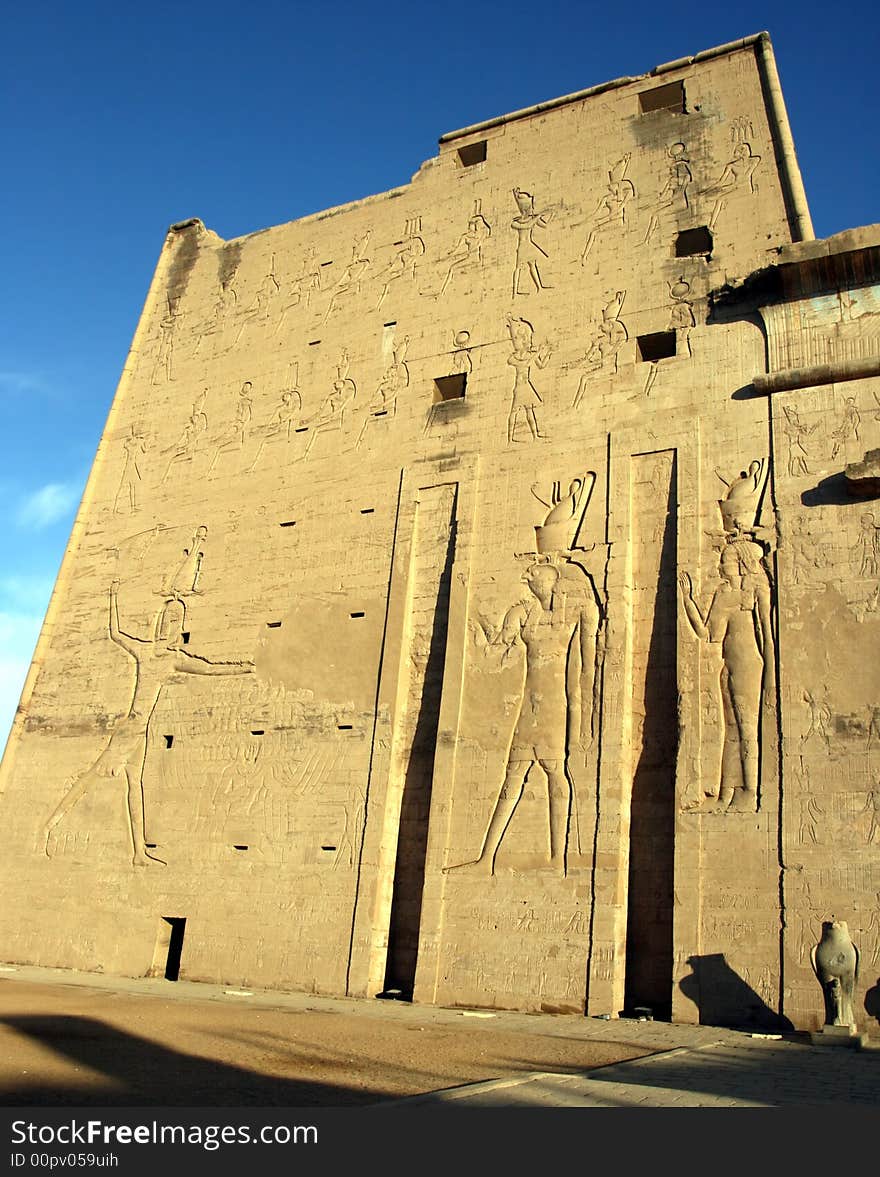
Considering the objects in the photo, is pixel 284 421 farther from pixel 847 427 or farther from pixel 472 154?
pixel 847 427

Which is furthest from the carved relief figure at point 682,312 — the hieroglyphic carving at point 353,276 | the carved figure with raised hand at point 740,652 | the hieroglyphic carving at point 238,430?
the hieroglyphic carving at point 238,430

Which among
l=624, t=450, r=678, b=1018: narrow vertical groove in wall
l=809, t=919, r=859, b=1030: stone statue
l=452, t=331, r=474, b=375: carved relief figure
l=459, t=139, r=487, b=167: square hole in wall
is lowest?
l=809, t=919, r=859, b=1030: stone statue

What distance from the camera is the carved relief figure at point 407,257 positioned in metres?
14.7

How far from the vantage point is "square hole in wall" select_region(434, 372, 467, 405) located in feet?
44.4

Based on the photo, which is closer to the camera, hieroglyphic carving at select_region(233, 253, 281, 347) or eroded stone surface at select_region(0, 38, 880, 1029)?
eroded stone surface at select_region(0, 38, 880, 1029)

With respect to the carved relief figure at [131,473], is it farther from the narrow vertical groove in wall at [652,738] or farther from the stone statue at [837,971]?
the stone statue at [837,971]

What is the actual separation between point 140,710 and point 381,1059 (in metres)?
8.89

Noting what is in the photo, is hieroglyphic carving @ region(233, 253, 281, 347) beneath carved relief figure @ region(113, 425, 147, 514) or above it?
above

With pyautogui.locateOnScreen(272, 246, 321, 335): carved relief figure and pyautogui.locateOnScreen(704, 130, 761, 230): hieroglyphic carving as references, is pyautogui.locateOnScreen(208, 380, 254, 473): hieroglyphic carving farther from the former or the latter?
pyautogui.locateOnScreen(704, 130, 761, 230): hieroglyphic carving

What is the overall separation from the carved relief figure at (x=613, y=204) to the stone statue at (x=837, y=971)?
29.4 feet

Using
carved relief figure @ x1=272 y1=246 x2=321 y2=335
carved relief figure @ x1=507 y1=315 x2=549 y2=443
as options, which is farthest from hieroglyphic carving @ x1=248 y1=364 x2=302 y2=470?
carved relief figure @ x1=507 y1=315 x2=549 y2=443

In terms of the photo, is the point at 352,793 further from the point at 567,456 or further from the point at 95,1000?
the point at 567,456

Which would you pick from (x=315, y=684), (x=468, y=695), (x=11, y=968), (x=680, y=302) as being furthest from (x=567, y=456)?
(x=11, y=968)

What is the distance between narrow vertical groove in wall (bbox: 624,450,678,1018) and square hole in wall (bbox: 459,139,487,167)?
6.30 meters
